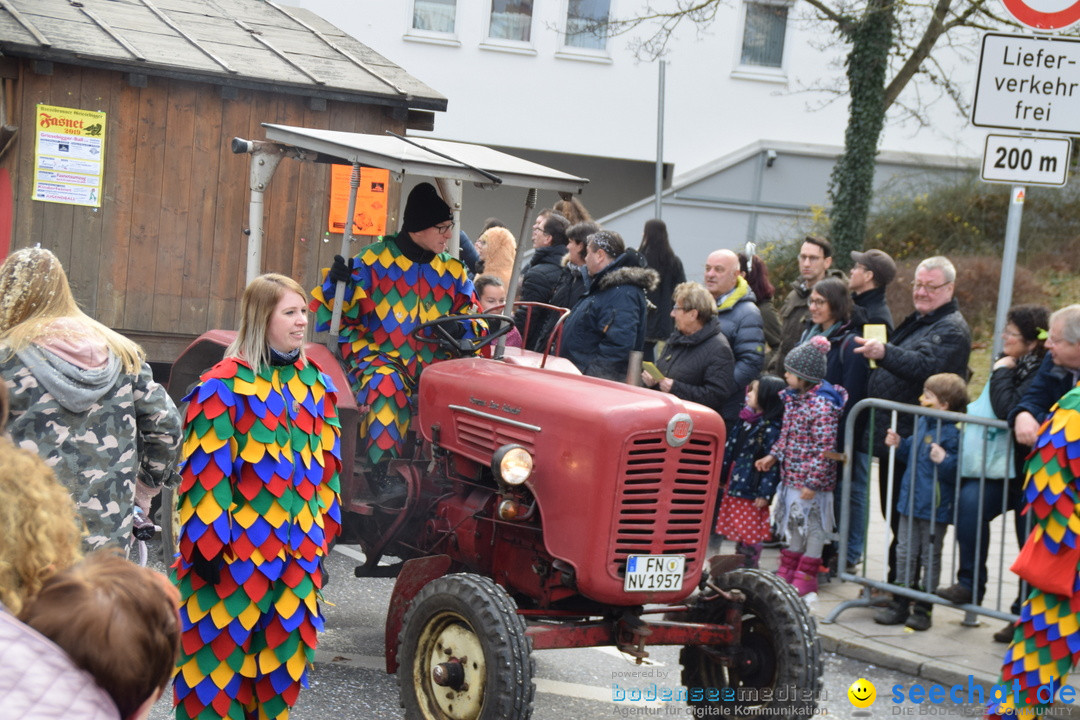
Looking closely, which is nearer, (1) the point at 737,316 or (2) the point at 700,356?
(2) the point at 700,356

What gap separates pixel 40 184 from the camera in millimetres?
7492

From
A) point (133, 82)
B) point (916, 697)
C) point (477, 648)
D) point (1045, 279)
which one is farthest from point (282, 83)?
point (1045, 279)

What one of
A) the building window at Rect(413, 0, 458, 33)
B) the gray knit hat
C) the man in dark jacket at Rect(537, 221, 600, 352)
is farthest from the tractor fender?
the building window at Rect(413, 0, 458, 33)

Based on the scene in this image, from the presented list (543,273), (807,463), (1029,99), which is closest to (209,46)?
(543,273)

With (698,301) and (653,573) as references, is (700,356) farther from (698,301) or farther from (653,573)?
(653,573)

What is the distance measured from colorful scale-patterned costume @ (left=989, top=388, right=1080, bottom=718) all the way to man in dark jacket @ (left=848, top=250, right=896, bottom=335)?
283 cm

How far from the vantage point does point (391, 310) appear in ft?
19.0

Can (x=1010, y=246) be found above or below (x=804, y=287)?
above

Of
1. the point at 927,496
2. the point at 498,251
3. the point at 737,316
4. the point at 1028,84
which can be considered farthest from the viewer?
the point at 498,251

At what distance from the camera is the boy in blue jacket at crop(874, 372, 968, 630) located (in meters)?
6.55

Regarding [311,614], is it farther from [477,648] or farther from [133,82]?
[133,82]

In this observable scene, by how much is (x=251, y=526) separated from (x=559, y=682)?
2006mm

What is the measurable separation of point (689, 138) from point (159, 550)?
49.3 ft

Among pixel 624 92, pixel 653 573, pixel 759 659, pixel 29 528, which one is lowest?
pixel 759 659
